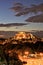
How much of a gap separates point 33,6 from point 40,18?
47cm

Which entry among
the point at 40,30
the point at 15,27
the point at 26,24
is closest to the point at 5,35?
the point at 15,27

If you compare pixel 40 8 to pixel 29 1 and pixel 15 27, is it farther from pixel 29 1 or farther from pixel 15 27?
pixel 15 27

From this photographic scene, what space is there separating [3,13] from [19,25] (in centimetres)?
68

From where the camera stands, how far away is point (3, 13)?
19.8ft

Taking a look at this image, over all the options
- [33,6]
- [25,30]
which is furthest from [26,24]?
[33,6]

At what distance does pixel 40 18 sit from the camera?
5945 millimetres

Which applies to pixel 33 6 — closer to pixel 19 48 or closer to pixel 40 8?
pixel 40 8

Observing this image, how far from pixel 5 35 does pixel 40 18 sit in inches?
51.1

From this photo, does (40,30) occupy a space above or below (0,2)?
below

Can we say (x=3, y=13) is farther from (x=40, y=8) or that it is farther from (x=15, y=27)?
(x=40, y=8)

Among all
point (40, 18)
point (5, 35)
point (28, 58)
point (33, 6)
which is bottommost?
point (28, 58)

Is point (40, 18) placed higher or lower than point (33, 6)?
lower

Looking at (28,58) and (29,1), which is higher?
(29,1)

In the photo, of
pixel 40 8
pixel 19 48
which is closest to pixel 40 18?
pixel 40 8
